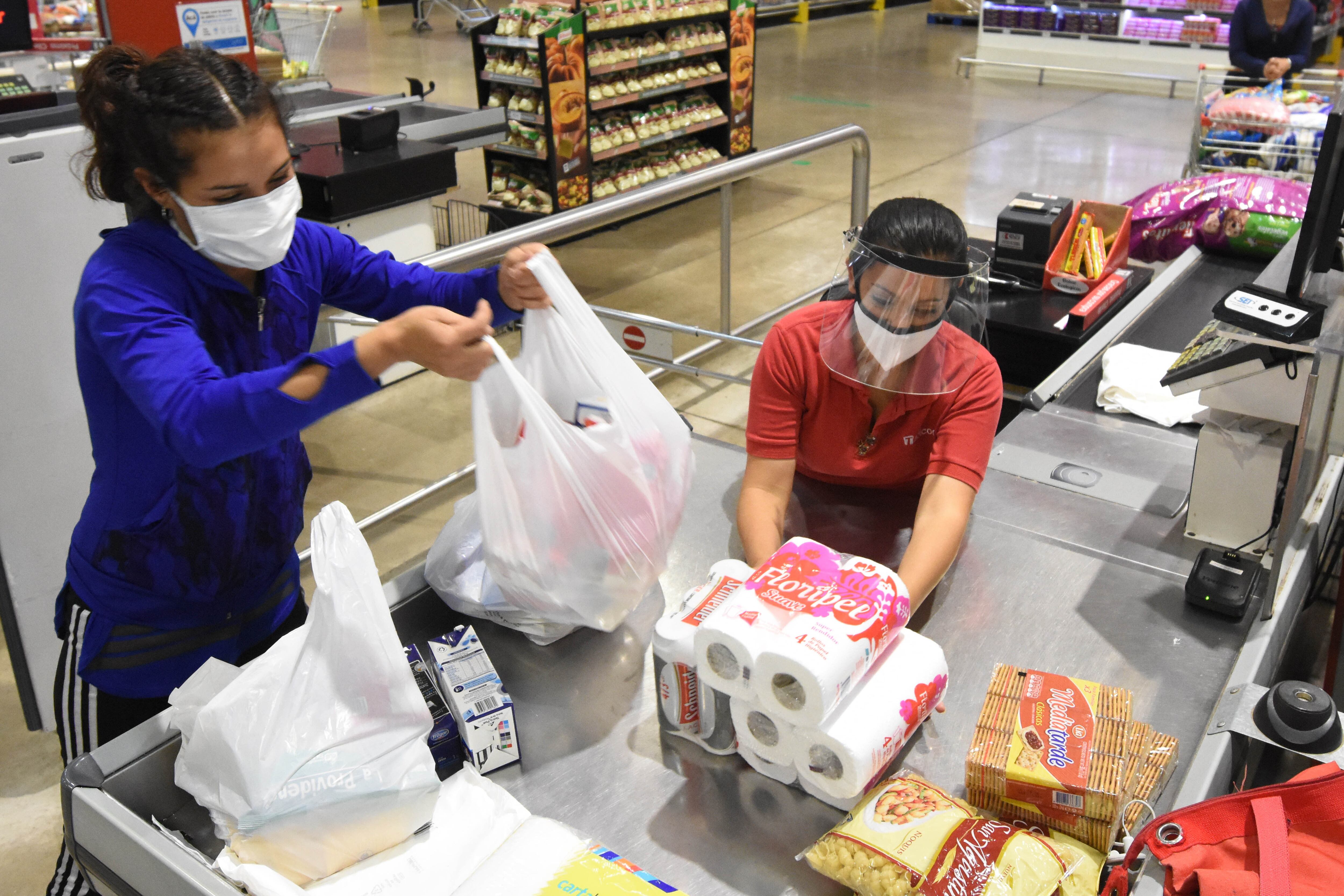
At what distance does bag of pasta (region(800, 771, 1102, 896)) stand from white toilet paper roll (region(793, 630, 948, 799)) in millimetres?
48

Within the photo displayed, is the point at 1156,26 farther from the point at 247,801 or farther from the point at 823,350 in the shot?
the point at 247,801

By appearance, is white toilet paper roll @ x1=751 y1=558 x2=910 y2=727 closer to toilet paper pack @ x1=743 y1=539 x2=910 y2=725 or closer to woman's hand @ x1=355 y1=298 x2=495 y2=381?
toilet paper pack @ x1=743 y1=539 x2=910 y2=725

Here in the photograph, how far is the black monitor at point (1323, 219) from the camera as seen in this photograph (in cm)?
160

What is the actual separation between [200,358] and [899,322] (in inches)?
44.0

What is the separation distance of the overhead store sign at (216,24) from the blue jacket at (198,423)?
234cm

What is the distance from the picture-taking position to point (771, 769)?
1.45m

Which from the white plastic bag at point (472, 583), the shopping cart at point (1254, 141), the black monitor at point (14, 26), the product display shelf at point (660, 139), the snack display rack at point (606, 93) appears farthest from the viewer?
the product display shelf at point (660, 139)

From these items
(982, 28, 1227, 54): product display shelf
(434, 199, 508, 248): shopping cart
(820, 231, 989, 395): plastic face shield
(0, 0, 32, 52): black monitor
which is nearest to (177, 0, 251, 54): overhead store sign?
(0, 0, 32, 52): black monitor

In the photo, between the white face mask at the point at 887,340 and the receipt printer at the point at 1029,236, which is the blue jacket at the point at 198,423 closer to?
the white face mask at the point at 887,340

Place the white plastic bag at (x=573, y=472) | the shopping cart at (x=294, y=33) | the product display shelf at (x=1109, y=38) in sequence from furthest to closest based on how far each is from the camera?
the product display shelf at (x=1109, y=38)
the shopping cart at (x=294, y=33)
the white plastic bag at (x=573, y=472)

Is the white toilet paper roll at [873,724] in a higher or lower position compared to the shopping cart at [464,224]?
higher

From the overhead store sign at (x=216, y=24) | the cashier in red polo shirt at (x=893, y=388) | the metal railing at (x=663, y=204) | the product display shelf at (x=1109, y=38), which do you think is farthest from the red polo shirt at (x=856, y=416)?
the product display shelf at (x=1109, y=38)

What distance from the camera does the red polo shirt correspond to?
1.95 meters

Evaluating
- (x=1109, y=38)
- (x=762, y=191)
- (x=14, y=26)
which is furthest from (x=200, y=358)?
(x=1109, y=38)
